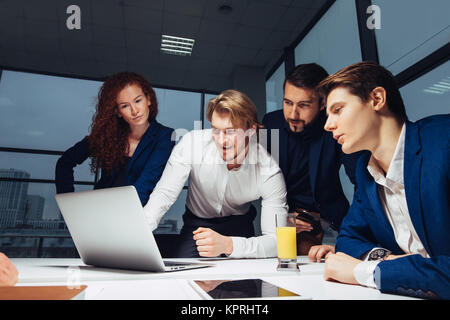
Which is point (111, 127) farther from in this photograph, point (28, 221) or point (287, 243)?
point (28, 221)

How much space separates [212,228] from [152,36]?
128 inches

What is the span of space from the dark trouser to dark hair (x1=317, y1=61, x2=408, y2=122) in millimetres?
857

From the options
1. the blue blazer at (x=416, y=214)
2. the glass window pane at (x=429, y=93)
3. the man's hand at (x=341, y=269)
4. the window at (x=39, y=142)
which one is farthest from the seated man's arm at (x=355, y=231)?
the window at (x=39, y=142)

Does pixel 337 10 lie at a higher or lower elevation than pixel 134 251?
higher

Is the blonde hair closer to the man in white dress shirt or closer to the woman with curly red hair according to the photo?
the man in white dress shirt

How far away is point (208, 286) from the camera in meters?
0.60

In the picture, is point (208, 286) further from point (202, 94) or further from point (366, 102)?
point (202, 94)

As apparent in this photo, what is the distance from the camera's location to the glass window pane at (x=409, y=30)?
1989 millimetres

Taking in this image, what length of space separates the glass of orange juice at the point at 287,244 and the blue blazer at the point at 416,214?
207 millimetres

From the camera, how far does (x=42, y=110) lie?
4.55 m

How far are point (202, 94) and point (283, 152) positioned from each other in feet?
11.4

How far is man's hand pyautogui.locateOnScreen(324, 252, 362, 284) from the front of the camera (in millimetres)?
666

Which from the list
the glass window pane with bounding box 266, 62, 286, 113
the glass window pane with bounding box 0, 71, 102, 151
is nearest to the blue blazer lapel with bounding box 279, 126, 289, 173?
the glass window pane with bounding box 266, 62, 286, 113
